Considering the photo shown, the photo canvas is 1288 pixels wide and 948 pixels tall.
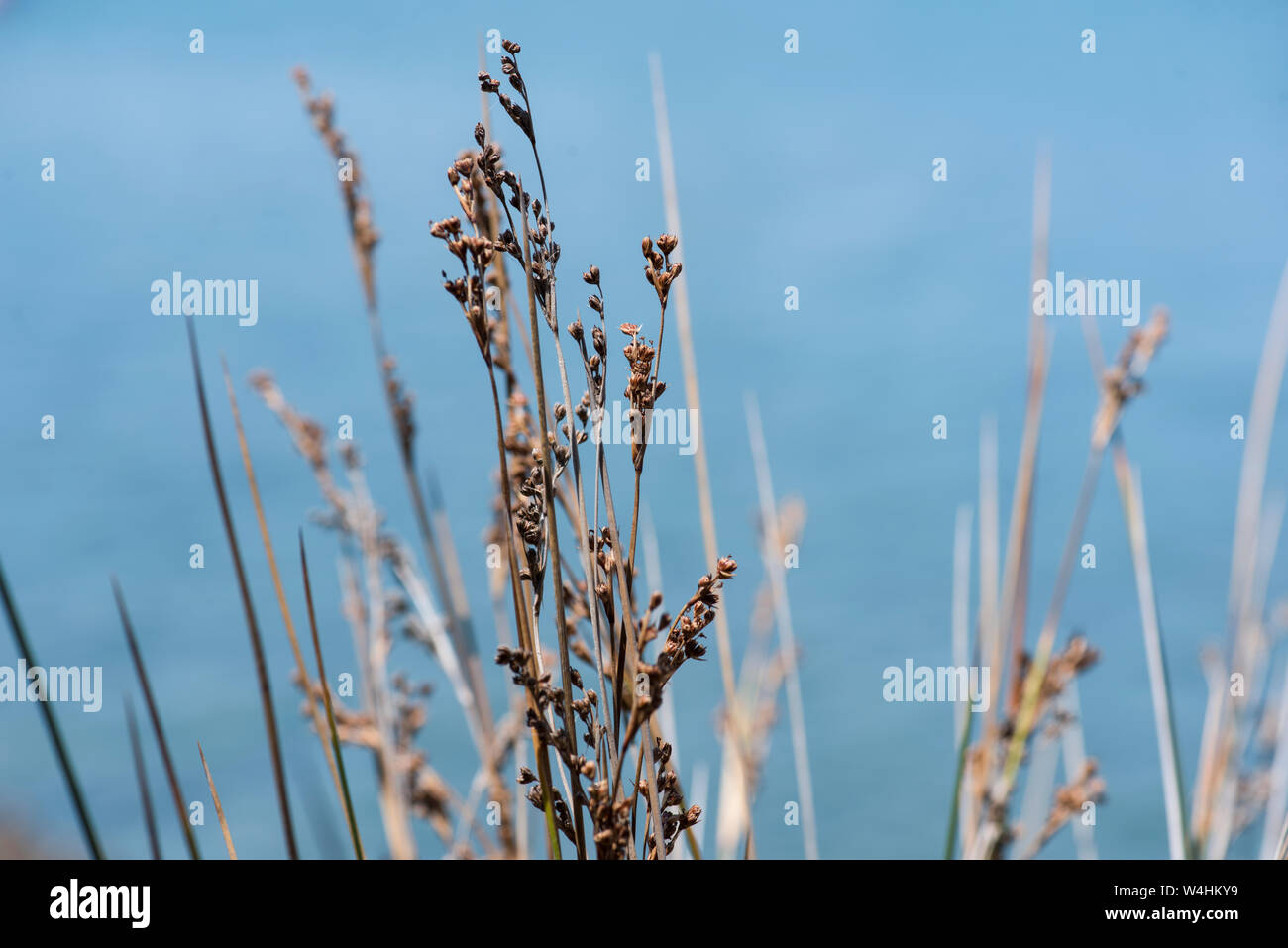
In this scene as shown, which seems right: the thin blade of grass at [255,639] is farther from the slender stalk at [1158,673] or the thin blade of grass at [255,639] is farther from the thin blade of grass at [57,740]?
the slender stalk at [1158,673]

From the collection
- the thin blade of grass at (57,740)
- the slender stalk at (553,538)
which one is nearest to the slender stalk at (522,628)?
the slender stalk at (553,538)

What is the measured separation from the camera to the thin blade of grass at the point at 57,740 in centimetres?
62

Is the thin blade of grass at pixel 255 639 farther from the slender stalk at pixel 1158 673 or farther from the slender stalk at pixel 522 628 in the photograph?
the slender stalk at pixel 1158 673

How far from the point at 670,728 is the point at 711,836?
15.8 inches

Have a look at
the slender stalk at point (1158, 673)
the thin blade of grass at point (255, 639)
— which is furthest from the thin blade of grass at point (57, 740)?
the slender stalk at point (1158, 673)

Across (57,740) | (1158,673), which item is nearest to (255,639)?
(57,740)

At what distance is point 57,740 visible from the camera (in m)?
0.63

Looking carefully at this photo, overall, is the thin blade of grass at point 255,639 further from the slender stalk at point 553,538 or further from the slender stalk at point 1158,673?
the slender stalk at point 1158,673

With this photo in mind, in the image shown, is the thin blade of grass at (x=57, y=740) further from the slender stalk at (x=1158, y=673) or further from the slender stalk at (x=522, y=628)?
the slender stalk at (x=1158, y=673)

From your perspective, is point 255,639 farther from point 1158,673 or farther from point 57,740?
point 1158,673

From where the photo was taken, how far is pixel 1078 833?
1728 millimetres

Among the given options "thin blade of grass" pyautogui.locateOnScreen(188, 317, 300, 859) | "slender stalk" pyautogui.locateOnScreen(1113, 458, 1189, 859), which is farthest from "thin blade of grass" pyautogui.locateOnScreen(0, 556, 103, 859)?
"slender stalk" pyautogui.locateOnScreen(1113, 458, 1189, 859)

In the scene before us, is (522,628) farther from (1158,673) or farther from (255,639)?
(1158,673)
